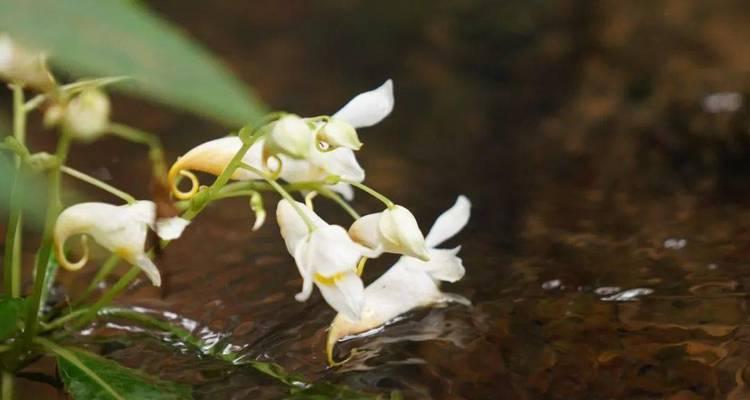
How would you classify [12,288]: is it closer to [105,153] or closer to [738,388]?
[738,388]

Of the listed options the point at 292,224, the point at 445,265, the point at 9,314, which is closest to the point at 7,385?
the point at 9,314

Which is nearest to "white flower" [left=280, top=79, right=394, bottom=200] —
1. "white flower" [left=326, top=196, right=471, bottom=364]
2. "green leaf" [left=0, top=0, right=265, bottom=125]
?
"white flower" [left=326, top=196, right=471, bottom=364]

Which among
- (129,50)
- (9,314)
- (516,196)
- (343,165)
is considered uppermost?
(516,196)

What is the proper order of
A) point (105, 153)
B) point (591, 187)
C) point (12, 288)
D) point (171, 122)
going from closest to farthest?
1. point (12, 288)
2. point (591, 187)
3. point (105, 153)
4. point (171, 122)

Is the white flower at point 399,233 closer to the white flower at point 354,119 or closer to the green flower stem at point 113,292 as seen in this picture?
the white flower at point 354,119

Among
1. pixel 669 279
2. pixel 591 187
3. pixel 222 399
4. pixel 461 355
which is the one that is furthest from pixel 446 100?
pixel 222 399

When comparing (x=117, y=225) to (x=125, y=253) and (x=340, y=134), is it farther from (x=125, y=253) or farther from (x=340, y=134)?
(x=340, y=134)
